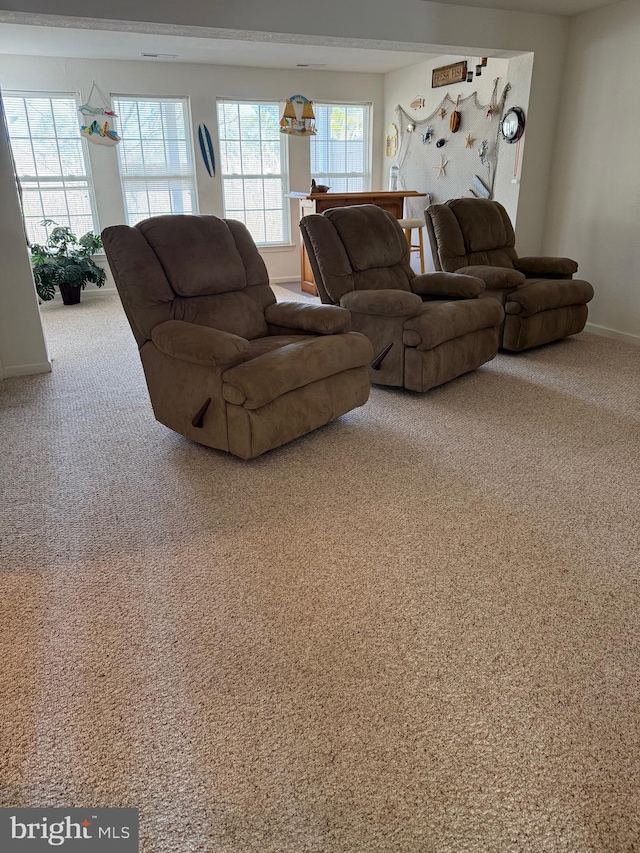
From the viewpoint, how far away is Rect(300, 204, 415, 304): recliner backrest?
357cm

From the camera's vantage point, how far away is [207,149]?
6.94m

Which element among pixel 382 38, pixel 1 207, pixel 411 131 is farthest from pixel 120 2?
pixel 411 131

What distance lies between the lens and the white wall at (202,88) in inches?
243

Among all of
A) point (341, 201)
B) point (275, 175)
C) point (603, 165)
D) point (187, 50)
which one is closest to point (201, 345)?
point (603, 165)

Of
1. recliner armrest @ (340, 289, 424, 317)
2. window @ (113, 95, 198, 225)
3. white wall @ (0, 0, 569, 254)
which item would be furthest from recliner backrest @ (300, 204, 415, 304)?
window @ (113, 95, 198, 225)

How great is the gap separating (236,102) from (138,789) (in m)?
7.40

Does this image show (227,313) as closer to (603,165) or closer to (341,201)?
(603,165)

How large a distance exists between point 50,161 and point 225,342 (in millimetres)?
5503

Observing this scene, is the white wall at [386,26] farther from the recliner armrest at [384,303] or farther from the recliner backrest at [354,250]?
the recliner armrest at [384,303]

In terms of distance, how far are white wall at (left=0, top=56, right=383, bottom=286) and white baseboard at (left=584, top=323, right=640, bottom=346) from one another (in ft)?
13.1

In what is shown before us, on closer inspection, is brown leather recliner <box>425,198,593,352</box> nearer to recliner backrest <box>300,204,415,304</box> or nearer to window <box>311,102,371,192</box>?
recliner backrest <box>300,204,415,304</box>

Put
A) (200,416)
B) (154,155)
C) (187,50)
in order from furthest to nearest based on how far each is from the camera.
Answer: (154,155), (187,50), (200,416)

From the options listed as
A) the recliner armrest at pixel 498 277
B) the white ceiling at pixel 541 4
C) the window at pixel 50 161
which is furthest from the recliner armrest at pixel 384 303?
the window at pixel 50 161

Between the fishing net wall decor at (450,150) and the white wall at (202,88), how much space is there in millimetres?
762
